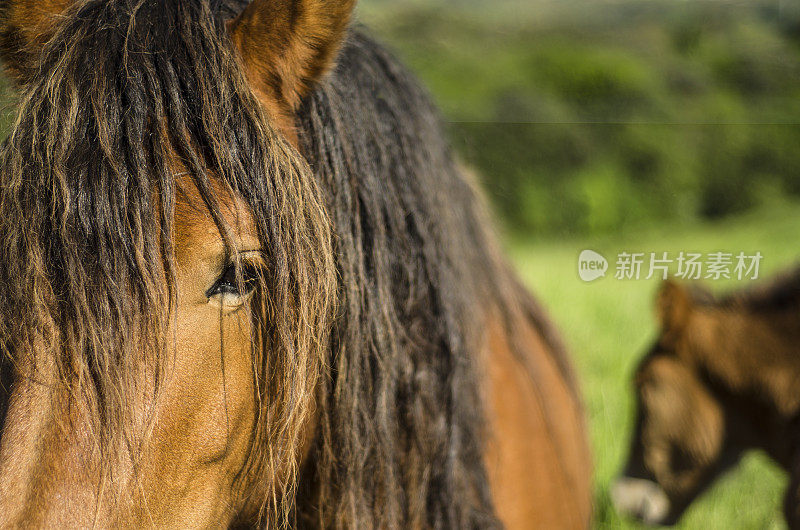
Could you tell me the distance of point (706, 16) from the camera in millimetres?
2895

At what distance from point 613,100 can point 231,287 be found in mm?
4175

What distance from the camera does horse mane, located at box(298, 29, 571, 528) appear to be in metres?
0.99

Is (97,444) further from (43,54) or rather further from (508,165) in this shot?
(508,165)

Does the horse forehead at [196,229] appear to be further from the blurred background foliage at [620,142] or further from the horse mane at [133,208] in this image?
the blurred background foliage at [620,142]

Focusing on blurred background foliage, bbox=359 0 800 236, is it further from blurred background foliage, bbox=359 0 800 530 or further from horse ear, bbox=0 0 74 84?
horse ear, bbox=0 0 74 84

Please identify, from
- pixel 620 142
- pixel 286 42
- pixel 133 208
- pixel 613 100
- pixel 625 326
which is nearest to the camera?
pixel 133 208

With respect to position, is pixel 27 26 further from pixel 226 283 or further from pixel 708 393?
pixel 708 393

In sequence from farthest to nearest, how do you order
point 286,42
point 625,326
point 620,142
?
point 620,142 → point 625,326 → point 286,42

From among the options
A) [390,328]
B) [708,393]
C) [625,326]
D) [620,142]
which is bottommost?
[708,393]

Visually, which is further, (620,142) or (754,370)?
(620,142)

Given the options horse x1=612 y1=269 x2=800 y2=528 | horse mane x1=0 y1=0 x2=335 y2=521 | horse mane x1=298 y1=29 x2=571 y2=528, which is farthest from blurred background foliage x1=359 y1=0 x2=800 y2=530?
horse mane x1=0 y1=0 x2=335 y2=521

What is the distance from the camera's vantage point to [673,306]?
252 cm

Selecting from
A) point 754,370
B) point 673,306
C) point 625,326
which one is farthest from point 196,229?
point 625,326

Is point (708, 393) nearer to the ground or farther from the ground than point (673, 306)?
nearer to the ground
